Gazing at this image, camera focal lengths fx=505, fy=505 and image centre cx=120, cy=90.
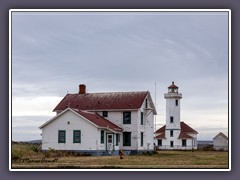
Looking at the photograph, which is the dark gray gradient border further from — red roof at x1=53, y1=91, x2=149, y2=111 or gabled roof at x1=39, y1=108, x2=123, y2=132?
red roof at x1=53, y1=91, x2=149, y2=111

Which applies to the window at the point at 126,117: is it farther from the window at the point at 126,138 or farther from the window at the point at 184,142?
the window at the point at 184,142

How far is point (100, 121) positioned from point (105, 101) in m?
2.72

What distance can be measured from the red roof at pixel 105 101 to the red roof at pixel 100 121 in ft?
3.42

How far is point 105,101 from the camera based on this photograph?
29.8m

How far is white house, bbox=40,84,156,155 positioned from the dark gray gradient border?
13043mm

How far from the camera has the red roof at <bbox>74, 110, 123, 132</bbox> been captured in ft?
86.2

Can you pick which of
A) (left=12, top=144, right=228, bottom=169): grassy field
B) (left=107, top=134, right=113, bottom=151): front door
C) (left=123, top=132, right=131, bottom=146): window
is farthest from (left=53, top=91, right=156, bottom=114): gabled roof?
(left=12, top=144, right=228, bottom=169): grassy field
